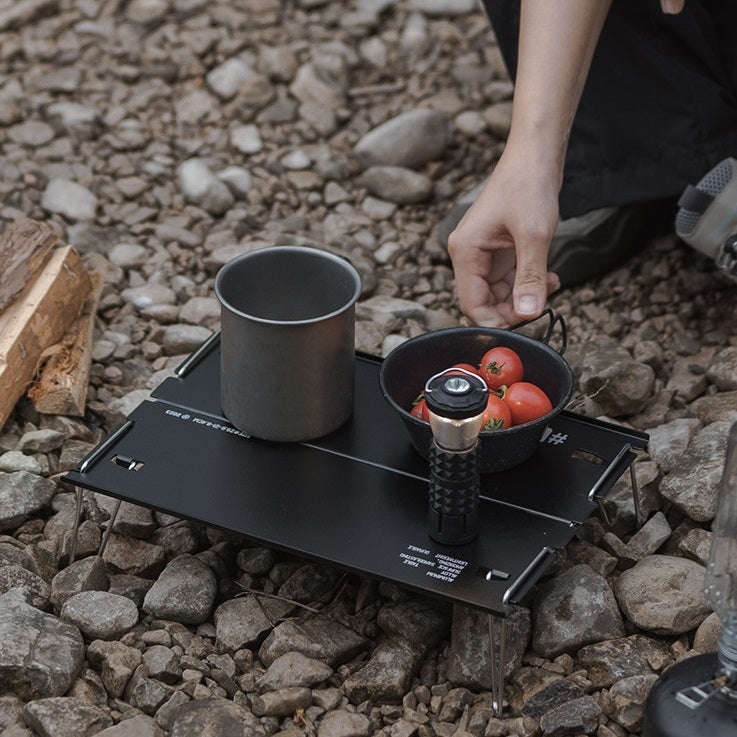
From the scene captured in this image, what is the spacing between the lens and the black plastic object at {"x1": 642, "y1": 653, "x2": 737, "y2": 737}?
1522mm

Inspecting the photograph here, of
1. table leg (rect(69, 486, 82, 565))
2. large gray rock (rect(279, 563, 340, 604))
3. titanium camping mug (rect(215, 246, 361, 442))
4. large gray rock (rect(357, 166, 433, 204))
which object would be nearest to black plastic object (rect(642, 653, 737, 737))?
large gray rock (rect(279, 563, 340, 604))

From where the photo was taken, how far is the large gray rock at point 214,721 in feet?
5.47

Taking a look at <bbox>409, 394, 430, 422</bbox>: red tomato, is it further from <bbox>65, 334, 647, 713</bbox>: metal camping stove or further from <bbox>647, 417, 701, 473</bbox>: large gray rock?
<bbox>647, 417, 701, 473</bbox>: large gray rock

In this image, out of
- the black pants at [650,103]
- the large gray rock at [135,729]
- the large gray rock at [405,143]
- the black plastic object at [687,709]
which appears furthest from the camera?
the large gray rock at [405,143]

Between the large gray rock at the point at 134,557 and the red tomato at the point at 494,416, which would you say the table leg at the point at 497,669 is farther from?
the large gray rock at the point at 134,557

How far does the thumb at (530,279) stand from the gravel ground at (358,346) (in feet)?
1.07

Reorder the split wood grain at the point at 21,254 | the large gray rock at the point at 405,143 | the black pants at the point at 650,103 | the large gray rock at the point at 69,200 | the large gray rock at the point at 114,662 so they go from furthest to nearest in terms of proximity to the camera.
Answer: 1. the large gray rock at the point at 405,143
2. the large gray rock at the point at 69,200
3. the black pants at the point at 650,103
4. the split wood grain at the point at 21,254
5. the large gray rock at the point at 114,662

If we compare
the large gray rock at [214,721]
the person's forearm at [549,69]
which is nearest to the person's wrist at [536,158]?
the person's forearm at [549,69]

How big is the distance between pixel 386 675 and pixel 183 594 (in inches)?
12.8

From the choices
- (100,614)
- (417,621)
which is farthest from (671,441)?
(100,614)

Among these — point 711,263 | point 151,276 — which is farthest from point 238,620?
point 711,263

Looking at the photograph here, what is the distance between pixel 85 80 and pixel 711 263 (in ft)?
5.30

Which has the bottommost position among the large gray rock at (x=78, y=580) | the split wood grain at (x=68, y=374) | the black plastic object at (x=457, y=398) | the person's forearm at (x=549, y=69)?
the split wood grain at (x=68, y=374)

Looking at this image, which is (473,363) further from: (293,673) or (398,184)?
(398,184)
